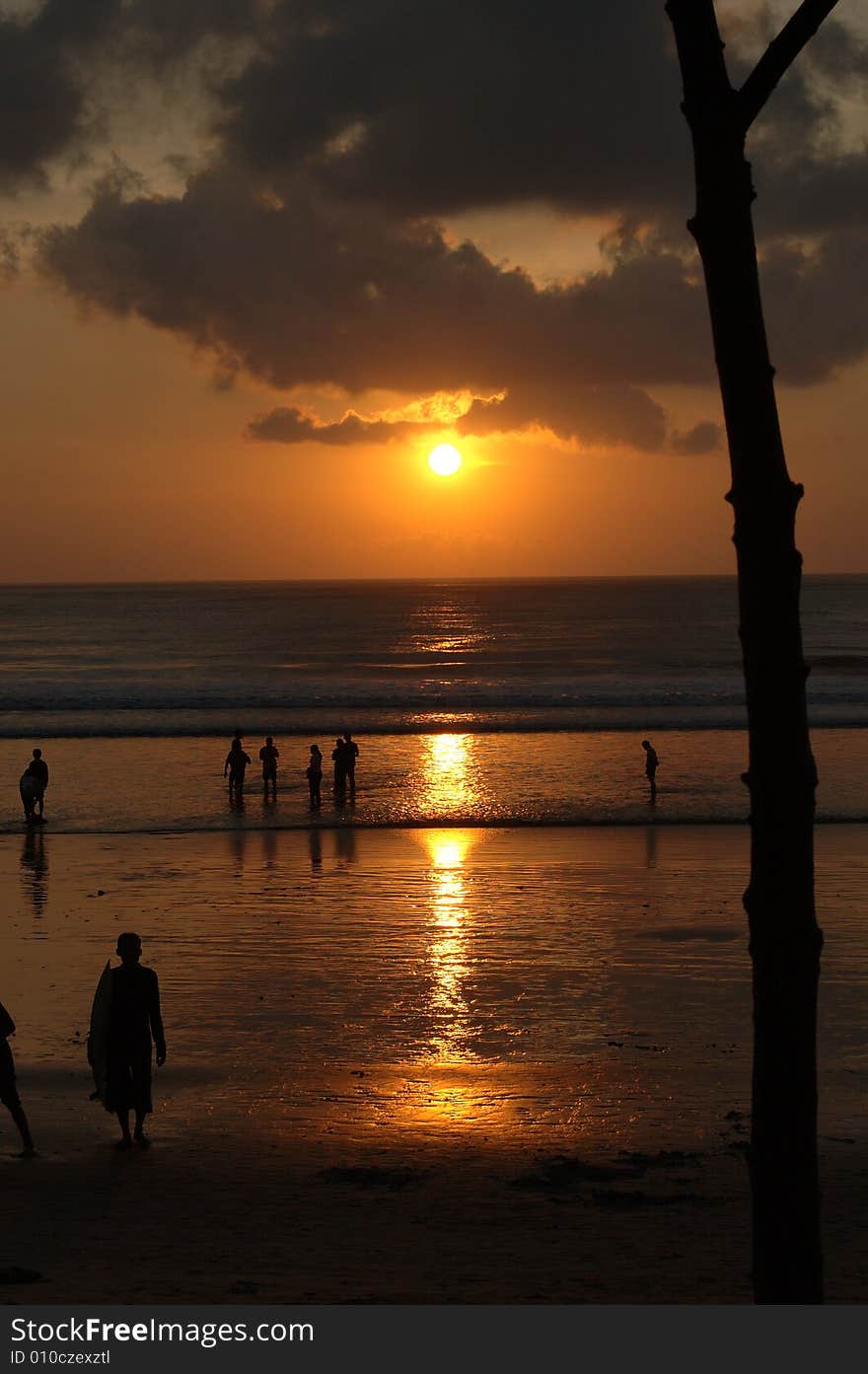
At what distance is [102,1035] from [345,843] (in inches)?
621

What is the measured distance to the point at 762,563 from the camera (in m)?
4.68

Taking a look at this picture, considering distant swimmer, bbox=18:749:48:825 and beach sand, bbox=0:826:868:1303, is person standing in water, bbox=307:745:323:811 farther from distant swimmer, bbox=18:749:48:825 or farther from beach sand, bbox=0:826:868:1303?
beach sand, bbox=0:826:868:1303

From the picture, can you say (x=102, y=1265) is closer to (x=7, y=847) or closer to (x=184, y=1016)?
(x=184, y=1016)

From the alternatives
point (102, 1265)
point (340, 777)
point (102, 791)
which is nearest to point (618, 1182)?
point (102, 1265)

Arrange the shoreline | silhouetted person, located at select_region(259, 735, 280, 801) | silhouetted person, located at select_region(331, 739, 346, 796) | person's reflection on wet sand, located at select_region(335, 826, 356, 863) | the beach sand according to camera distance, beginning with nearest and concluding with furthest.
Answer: the beach sand, person's reflection on wet sand, located at select_region(335, 826, 356, 863), the shoreline, silhouetted person, located at select_region(259, 735, 280, 801), silhouetted person, located at select_region(331, 739, 346, 796)

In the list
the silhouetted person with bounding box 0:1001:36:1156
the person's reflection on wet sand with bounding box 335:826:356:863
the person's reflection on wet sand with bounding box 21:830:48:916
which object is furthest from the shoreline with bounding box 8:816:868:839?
the silhouetted person with bounding box 0:1001:36:1156

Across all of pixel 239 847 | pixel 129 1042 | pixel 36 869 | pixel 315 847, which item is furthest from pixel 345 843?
pixel 129 1042

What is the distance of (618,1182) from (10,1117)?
16.0 feet

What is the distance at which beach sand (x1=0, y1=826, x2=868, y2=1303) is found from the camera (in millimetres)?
8148

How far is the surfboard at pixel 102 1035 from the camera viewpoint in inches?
406

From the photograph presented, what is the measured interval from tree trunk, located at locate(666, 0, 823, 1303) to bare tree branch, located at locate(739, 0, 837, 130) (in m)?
0.04

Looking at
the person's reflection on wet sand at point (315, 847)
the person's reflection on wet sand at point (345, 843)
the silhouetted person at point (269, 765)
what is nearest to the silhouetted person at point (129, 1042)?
the person's reflection on wet sand at point (315, 847)

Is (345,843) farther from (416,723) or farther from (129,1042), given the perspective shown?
(416,723)

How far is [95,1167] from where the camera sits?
32.6ft
